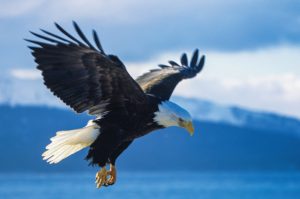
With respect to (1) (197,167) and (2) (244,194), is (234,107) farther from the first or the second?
(2) (244,194)

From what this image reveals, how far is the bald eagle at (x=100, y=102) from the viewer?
7.66m

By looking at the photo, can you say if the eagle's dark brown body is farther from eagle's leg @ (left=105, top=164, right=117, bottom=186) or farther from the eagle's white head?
eagle's leg @ (left=105, top=164, right=117, bottom=186)

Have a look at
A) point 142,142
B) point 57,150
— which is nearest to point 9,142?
point 142,142

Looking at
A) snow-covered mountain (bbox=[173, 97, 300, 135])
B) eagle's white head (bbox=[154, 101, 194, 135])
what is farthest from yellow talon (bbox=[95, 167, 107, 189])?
snow-covered mountain (bbox=[173, 97, 300, 135])

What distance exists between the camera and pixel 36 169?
359ft

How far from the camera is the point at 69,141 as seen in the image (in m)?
8.21

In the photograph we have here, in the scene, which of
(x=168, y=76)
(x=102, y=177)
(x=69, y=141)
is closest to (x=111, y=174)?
(x=102, y=177)

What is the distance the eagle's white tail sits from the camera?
8.09 m

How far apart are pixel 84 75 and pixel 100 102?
299 millimetres

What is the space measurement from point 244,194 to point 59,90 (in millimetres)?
62111

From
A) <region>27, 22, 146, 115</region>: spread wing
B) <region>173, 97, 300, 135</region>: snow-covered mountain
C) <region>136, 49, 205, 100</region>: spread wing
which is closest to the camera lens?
<region>27, 22, 146, 115</region>: spread wing

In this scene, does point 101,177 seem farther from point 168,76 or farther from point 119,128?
point 168,76

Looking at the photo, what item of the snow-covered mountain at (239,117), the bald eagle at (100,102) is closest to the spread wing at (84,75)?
the bald eagle at (100,102)

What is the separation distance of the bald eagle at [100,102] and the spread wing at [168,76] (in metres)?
0.38
